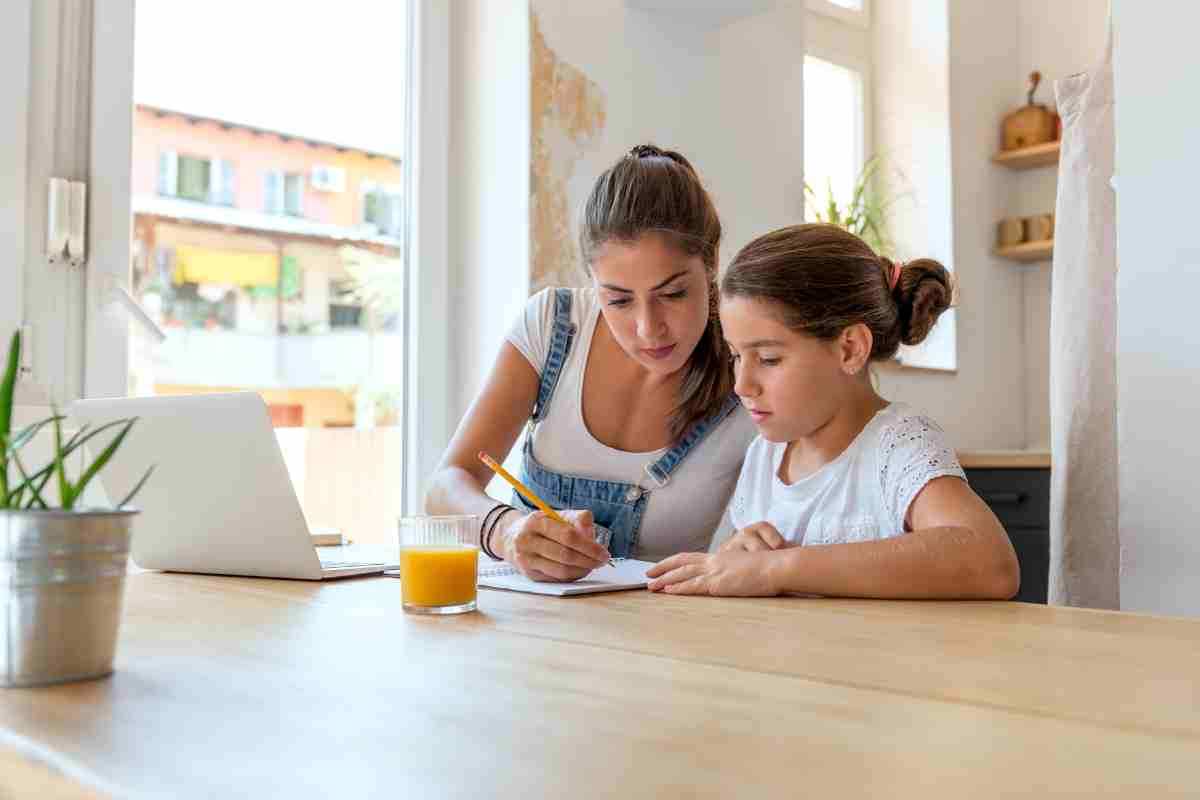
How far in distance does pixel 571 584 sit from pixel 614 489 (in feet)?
1.56

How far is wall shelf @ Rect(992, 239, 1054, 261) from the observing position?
3.70 meters

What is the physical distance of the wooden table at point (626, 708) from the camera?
1.57 feet

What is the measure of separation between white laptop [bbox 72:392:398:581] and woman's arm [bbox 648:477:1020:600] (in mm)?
405

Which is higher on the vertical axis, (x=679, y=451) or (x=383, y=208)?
(x=383, y=208)

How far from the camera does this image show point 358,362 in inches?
92.7

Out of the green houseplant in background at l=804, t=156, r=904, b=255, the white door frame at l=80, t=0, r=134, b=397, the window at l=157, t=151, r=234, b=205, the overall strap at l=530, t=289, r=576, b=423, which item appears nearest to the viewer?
the overall strap at l=530, t=289, r=576, b=423

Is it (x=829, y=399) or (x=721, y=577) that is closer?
(x=721, y=577)

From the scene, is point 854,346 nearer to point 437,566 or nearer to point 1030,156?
point 437,566

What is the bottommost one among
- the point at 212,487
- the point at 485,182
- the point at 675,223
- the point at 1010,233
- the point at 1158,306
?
the point at 212,487

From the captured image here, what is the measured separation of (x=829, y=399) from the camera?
4.70 ft

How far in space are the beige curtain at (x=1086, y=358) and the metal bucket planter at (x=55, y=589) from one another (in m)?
1.28

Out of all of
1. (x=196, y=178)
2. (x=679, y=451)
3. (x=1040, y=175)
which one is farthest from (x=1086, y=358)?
(x=1040, y=175)

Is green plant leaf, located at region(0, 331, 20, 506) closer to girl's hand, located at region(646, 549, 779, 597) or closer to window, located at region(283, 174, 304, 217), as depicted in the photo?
girl's hand, located at region(646, 549, 779, 597)

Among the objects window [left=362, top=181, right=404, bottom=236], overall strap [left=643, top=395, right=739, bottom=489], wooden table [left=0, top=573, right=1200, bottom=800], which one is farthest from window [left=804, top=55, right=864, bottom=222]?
wooden table [left=0, top=573, right=1200, bottom=800]
